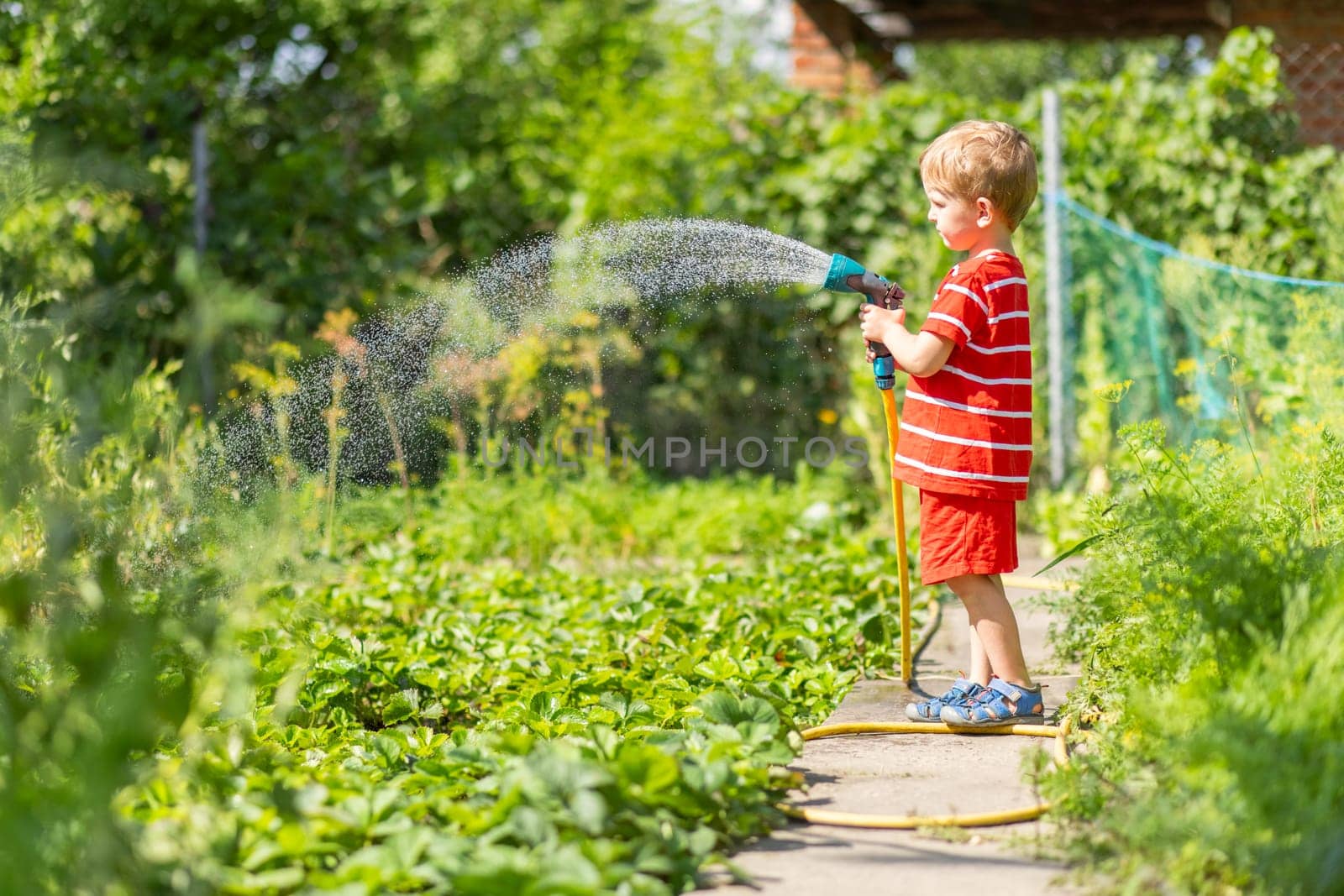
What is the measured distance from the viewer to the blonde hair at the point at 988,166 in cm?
281

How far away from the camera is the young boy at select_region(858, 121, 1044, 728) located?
2.79 meters

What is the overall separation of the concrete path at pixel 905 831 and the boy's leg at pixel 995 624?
15 cm

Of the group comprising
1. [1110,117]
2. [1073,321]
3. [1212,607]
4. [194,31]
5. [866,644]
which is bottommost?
[866,644]

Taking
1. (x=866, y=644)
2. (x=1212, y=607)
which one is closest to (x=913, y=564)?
(x=866, y=644)

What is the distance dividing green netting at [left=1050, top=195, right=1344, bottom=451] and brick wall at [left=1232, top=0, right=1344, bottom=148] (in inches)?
41.0

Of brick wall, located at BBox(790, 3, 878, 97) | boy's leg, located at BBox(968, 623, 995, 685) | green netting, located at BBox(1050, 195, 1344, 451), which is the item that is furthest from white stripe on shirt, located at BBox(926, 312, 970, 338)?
brick wall, located at BBox(790, 3, 878, 97)

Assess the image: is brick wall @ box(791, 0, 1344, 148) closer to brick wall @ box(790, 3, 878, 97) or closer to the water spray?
brick wall @ box(790, 3, 878, 97)

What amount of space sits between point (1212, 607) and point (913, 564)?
7.47 feet

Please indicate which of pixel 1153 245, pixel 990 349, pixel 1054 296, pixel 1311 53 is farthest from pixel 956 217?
pixel 1311 53

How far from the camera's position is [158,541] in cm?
336

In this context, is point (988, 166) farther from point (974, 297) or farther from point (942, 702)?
point (942, 702)

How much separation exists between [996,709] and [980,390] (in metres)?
0.68

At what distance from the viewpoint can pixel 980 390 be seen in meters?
2.80

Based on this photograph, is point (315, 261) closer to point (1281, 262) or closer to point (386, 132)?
point (386, 132)
